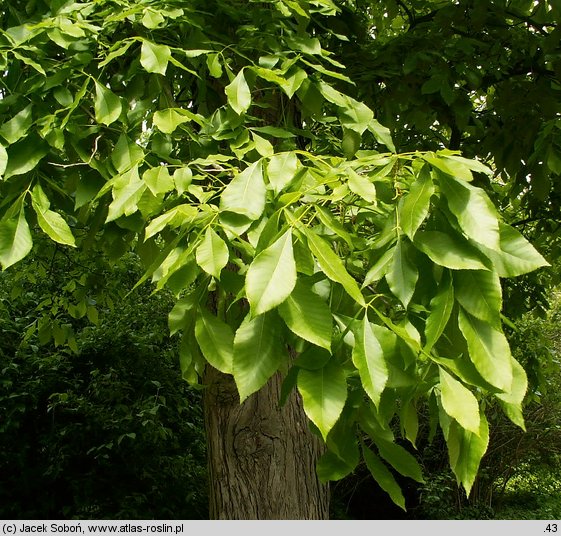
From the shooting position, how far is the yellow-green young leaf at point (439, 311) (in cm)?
112

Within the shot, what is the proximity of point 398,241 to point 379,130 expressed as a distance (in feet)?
2.98

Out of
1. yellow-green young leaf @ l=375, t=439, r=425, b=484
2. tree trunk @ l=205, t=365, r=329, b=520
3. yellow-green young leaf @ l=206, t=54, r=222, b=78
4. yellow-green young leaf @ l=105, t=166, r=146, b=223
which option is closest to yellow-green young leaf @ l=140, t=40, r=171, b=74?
yellow-green young leaf @ l=206, t=54, r=222, b=78

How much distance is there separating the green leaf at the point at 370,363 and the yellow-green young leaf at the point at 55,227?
79 centimetres

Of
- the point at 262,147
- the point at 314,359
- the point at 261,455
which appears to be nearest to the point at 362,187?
the point at 314,359

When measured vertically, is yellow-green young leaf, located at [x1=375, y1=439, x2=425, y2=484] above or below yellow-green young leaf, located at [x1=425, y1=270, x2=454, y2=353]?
below

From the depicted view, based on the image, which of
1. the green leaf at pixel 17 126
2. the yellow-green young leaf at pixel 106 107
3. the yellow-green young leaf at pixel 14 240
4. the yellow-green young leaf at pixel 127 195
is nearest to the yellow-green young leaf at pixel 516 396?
the yellow-green young leaf at pixel 127 195

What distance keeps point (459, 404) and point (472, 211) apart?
32 centimetres

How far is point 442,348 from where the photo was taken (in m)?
1.34

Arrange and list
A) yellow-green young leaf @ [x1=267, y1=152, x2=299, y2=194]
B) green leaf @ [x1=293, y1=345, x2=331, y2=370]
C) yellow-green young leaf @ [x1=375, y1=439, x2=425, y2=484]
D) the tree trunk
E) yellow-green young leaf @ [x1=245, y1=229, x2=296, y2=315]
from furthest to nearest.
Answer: the tree trunk → yellow-green young leaf @ [x1=267, y1=152, x2=299, y2=194] → yellow-green young leaf @ [x1=375, y1=439, x2=425, y2=484] → green leaf @ [x1=293, y1=345, x2=331, y2=370] → yellow-green young leaf @ [x1=245, y1=229, x2=296, y2=315]

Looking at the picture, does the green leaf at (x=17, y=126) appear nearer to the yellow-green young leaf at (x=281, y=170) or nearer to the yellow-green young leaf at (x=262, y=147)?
the yellow-green young leaf at (x=262, y=147)

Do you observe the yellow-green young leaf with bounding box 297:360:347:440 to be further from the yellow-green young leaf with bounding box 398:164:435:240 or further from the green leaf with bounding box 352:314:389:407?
the yellow-green young leaf with bounding box 398:164:435:240

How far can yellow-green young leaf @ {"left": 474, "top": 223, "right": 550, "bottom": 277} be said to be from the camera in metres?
1.17

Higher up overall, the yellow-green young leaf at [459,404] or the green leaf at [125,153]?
the yellow-green young leaf at [459,404]

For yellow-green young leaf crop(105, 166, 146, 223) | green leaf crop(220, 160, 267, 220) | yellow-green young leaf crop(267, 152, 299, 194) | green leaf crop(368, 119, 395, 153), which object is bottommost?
yellow-green young leaf crop(105, 166, 146, 223)
